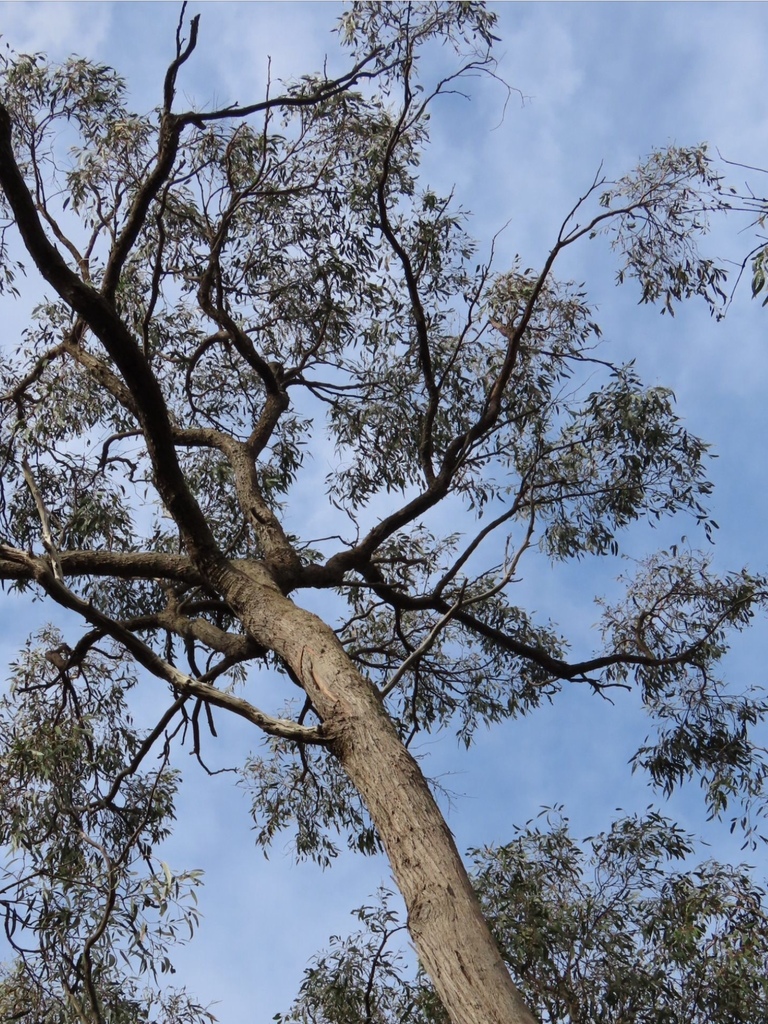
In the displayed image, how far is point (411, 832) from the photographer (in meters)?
3.75

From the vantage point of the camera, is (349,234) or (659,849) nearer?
(659,849)

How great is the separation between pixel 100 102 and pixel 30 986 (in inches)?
234

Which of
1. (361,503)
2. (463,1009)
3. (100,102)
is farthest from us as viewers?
(361,503)

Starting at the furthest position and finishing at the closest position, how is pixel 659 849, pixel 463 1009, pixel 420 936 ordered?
pixel 659 849 → pixel 420 936 → pixel 463 1009

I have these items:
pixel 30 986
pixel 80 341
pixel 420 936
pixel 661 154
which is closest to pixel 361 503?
pixel 80 341

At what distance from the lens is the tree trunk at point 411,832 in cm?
326

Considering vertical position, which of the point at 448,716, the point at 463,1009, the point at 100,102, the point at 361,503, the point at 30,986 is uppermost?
the point at 100,102

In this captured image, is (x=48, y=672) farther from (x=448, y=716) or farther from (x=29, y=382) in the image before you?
(x=448, y=716)

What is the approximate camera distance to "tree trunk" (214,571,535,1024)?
326 centimetres

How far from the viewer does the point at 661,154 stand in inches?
306

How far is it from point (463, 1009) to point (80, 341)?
221 inches

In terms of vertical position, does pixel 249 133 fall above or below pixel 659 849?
above

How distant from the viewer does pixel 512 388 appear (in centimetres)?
806

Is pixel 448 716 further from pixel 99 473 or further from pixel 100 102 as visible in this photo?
pixel 100 102
